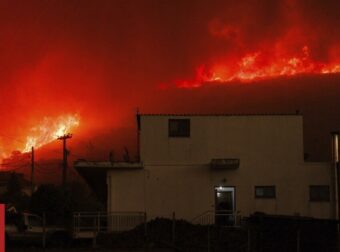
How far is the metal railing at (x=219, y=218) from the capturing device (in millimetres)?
28516

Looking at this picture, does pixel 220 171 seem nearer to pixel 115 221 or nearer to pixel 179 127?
pixel 179 127

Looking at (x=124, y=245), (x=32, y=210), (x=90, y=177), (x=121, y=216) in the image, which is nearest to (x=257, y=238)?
(x=124, y=245)

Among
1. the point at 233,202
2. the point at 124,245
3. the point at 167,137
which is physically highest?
the point at 167,137

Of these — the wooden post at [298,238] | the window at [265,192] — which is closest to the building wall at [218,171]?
the window at [265,192]

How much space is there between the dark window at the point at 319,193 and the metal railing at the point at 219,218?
4.09m

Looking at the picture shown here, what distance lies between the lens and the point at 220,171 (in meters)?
29.4

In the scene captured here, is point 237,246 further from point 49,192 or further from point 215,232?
point 49,192

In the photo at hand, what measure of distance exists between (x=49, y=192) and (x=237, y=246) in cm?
2962

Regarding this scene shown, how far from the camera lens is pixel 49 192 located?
5094 cm

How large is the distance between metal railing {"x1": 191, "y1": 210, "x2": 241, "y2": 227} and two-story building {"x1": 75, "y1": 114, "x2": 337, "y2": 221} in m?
0.19

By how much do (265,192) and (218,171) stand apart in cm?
263

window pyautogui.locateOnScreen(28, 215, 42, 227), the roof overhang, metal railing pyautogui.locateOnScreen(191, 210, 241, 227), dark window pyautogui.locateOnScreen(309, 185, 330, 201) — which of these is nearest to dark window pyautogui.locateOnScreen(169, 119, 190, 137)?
the roof overhang

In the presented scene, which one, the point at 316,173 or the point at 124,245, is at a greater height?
the point at 316,173

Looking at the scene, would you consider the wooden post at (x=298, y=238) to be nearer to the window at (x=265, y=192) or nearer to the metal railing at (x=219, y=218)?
the metal railing at (x=219, y=218)
